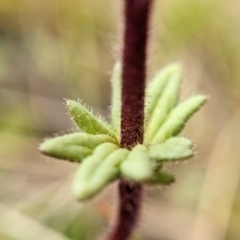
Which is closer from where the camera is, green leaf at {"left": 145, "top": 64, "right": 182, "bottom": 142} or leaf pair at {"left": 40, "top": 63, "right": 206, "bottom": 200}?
leaf pair at {"left": 40, "top": 63, "right": 206, "bottom": 200}

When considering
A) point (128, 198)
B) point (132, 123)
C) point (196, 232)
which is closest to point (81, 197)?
point (132, 123)

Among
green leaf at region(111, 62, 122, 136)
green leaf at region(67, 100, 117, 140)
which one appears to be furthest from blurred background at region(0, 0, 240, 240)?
green leaf at region(67, 100, 117, 140)

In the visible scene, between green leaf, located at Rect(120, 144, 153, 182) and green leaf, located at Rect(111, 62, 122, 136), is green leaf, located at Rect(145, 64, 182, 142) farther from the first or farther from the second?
green leaf, located at Rect(120, 144, 153, 182)

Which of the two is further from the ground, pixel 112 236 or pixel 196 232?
pixel 196 232

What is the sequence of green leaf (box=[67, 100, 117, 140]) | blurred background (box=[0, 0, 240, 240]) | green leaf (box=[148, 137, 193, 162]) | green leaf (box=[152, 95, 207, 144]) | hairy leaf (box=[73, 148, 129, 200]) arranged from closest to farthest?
hairy leaf (box=[73, 148, 129, 200]) < green leaf (box=[148, 137, 193, 162]) < green leaf (box=[67, 100, 117, 140]) < green leaf (box=[152, 95, 207, 144]) < blurred background (box=[0, 0, 240, 240])

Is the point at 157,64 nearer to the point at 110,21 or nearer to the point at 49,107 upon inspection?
the point at 110,21

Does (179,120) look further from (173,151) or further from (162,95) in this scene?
(173,151)

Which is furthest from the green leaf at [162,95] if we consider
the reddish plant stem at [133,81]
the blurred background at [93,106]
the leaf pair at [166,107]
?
the blurred background at [93,106]
